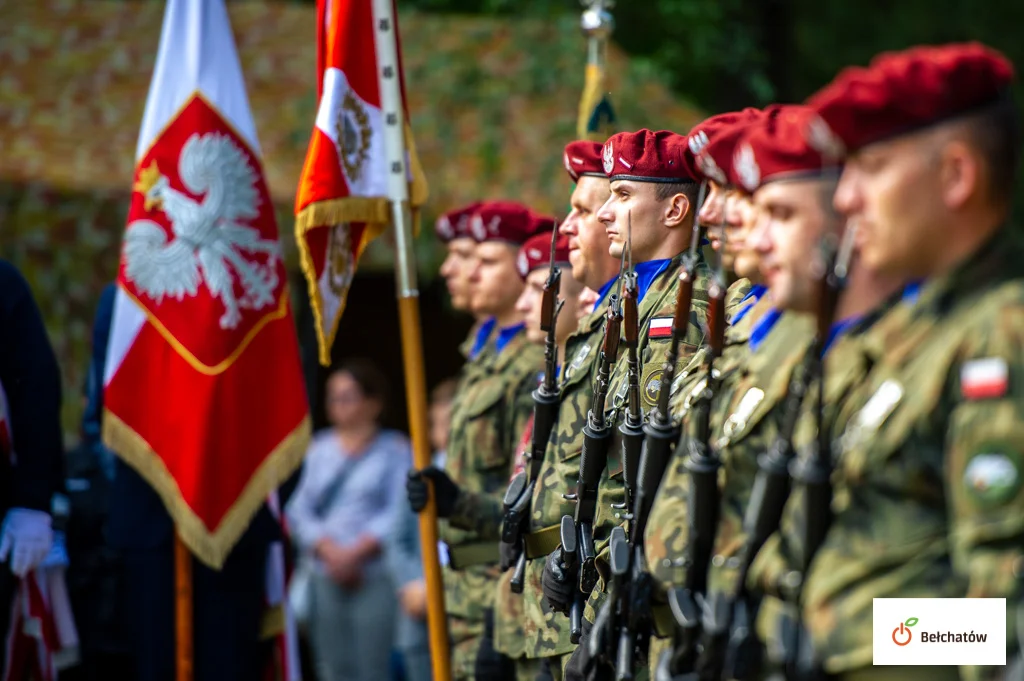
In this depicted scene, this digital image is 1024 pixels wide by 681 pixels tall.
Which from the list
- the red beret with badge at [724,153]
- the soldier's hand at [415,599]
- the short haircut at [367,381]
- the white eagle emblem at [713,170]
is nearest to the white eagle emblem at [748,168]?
the red beret with badge at [724,153]

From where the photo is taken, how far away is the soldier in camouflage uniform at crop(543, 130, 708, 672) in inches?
146

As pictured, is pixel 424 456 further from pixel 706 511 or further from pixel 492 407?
pixel 706 511

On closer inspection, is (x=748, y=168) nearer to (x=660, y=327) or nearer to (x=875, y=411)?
(x=875, y=411)

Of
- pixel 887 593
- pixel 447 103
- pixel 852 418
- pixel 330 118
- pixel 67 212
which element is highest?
pixel 447 103

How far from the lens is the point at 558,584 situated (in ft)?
12.3

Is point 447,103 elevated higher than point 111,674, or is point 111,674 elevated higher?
point 447,103

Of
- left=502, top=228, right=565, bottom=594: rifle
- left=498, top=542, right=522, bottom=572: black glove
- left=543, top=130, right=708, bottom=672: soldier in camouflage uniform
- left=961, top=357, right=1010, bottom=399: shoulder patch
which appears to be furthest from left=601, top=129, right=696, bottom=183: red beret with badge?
left=961, top=357, right=1010, bottom=399: shoulder patch

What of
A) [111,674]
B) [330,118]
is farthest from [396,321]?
[330,118]

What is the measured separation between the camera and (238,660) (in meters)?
5.55

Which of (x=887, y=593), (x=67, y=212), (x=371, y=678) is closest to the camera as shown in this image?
(x=887, y=593)

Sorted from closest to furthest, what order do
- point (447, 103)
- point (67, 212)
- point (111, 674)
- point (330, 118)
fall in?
point (330, 118) → point (111, 674) → point (67, 212) → point (447, 103)

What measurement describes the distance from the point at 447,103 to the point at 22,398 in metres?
4.94

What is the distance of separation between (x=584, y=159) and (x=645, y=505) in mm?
1576

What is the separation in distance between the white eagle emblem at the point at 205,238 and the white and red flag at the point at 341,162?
2.67ft
